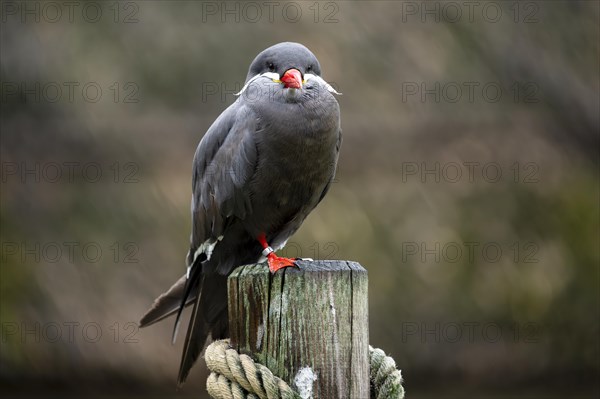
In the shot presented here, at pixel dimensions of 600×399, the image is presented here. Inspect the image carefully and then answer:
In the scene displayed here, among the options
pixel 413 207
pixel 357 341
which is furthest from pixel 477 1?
pixel 357 341

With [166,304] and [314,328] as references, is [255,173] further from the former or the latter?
[314,328]

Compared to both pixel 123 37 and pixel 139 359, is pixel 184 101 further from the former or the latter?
pixel 139 359

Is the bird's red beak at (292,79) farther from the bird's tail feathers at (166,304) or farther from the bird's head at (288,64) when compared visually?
the bird's tail feathers at (166,304)

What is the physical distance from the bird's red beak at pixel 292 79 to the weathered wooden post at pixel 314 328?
44.9 inches

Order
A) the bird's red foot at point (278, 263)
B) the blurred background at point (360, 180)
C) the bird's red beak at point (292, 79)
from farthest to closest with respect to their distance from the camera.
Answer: the blurred background at point (360, 180), the bird's red beak at point (292, 79), the bird's red foot at point (278, 263)

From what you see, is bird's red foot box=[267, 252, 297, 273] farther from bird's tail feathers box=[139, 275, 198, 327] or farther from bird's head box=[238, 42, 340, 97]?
bird's head box=[238, 42, 340, 97]

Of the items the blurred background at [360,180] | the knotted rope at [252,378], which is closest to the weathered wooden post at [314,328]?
the knotted rope at [252,378]

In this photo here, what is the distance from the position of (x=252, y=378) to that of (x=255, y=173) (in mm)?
1336

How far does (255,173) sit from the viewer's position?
3.79m

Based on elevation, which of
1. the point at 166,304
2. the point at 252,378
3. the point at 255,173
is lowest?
the point at 252,378

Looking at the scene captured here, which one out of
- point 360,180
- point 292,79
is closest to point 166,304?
point 292,79

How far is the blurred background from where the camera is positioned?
705 cm

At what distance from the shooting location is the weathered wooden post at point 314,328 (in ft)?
8.66

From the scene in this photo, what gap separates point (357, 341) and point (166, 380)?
4.66 m
